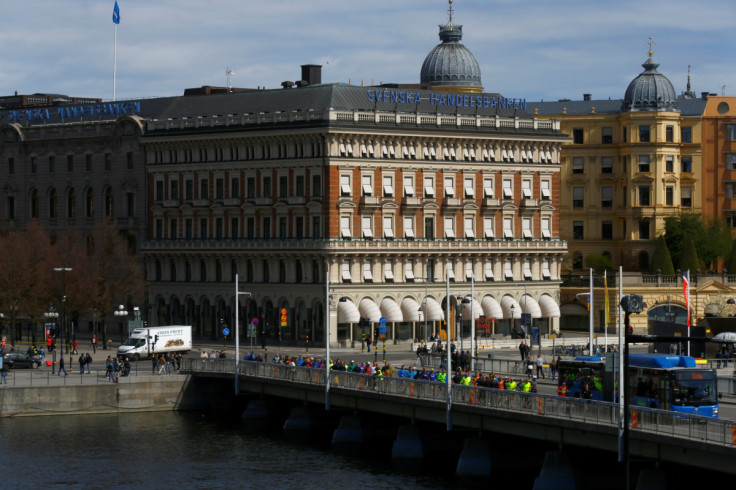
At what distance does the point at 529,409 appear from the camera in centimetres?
8031

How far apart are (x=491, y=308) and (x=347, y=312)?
49.8ft

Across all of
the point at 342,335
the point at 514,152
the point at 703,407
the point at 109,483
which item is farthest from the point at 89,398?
the point at 514,152

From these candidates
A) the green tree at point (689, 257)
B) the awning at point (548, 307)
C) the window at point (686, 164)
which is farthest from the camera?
the window at point (686, 164)

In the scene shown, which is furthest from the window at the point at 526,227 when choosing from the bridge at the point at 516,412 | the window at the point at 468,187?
the bridge at the point at 516,412

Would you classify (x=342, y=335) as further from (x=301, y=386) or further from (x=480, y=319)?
(x=301, y=386)

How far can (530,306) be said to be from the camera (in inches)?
6038

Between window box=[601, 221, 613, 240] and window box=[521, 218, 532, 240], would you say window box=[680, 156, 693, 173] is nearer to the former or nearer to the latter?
window box=[601, 221, 613, 240]

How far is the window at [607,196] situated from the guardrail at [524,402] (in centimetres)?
7764

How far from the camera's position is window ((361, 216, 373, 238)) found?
144375mm

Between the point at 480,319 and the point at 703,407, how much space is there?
67725 millimetres

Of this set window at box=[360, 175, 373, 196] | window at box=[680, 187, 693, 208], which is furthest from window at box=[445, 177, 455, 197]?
window at box=[680, 187, 693, 208]

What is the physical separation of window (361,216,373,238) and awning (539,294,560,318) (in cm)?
1980

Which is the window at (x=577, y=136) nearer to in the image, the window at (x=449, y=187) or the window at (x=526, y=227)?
the window at (x=526, y=227)

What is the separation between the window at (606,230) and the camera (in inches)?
7092
